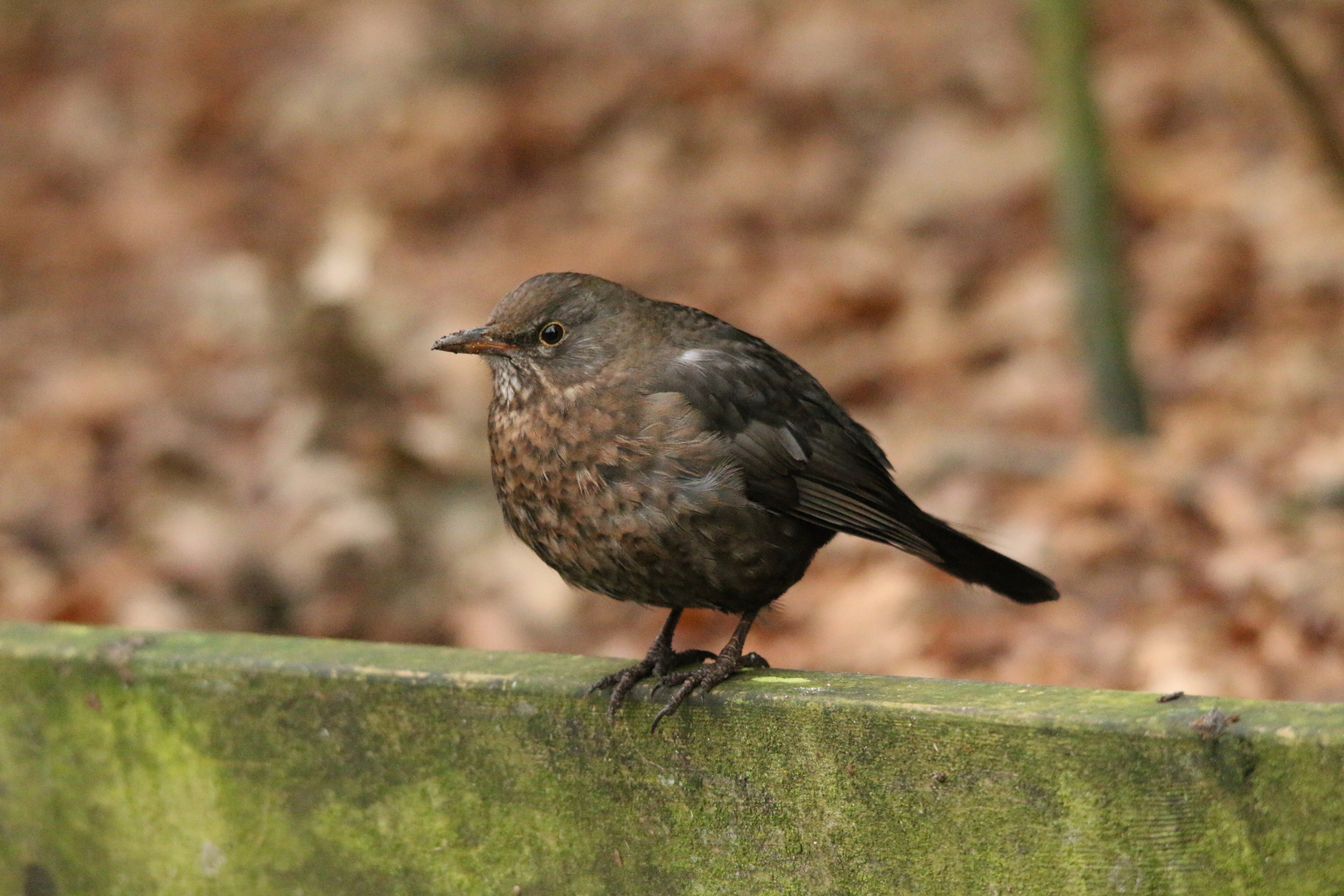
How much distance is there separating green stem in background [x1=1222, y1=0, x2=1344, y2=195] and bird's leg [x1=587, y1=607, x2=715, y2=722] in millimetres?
1962

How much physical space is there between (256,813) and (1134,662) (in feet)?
6.71

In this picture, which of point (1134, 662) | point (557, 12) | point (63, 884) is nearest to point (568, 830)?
point (63, 884)

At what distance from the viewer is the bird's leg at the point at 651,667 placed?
226 cm

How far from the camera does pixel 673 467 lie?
100 inches

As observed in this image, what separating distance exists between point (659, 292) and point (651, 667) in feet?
13.7

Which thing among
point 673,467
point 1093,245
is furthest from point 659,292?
point 673,467

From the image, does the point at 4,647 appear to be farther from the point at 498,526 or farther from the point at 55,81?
the point at 55,81

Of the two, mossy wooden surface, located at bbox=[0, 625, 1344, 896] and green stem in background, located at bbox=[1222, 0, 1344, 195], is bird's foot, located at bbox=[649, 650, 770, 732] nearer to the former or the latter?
mossy wooden surface, located at bbox=[0, 625, 1344, 896]

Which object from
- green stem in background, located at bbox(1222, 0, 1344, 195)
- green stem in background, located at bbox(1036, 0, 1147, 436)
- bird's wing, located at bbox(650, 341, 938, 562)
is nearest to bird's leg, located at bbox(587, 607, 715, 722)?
bird's wing, located at bbox(650, 341, 938, 562)

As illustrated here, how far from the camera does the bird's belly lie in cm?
251

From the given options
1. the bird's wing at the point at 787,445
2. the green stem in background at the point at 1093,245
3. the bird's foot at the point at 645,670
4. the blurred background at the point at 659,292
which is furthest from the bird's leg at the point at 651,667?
the green stem in background at the point at 1093,245

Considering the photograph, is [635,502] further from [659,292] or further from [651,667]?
[659,292]

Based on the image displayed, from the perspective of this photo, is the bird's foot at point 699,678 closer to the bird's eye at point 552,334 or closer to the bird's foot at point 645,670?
the bird's foot at point 645,670

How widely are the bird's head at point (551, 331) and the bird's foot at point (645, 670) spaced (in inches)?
19.7
